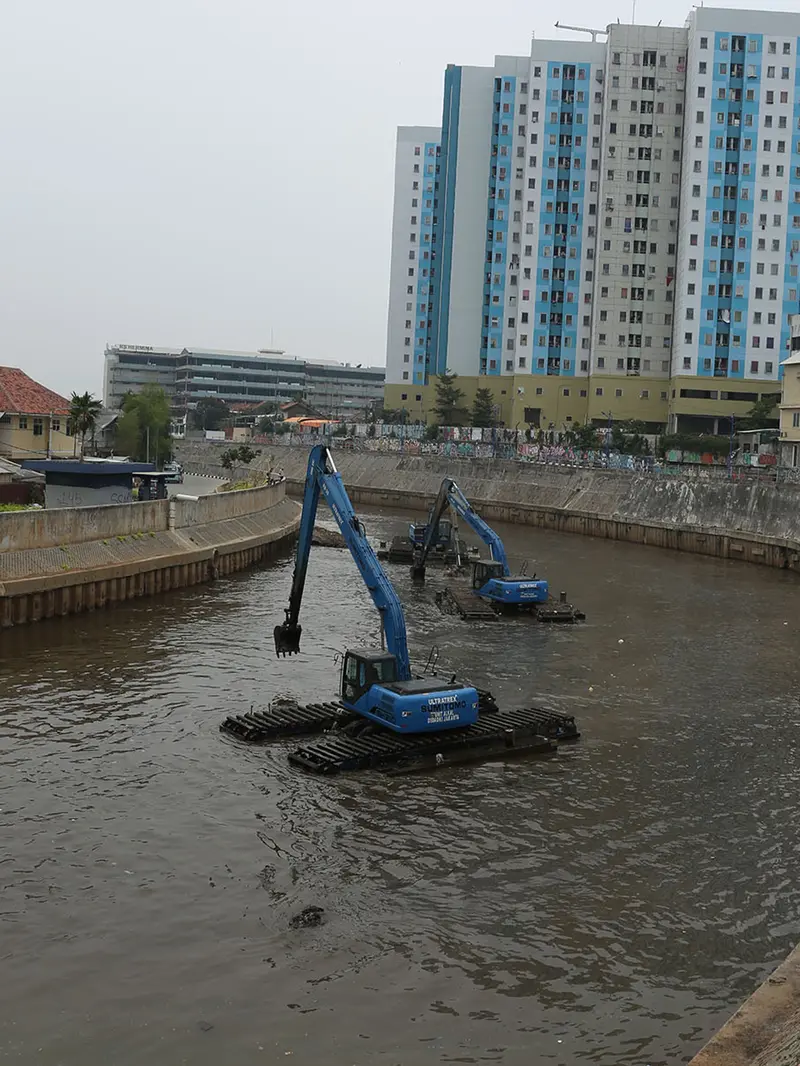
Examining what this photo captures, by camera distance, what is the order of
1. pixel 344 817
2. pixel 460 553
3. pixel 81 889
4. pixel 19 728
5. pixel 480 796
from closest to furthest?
1. pixel 81 889
2. pixel 344 817
3. pixel 480 796
4. pixel 19 728
5. pixel 460 553

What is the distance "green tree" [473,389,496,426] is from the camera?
5295 inches

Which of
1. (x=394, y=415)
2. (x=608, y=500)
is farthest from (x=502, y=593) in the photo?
(x=394, y=415)

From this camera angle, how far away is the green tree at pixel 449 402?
141250 millimetres

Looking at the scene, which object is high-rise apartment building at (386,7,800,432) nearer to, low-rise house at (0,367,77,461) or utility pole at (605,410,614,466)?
utility pole at (605,410,614,466)

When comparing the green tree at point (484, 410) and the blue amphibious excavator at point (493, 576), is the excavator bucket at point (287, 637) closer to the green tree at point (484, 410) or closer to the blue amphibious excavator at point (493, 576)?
the blue amphibious excavator at point (493, 576)

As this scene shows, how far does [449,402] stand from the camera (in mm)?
141375

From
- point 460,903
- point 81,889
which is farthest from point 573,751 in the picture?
point 81,889

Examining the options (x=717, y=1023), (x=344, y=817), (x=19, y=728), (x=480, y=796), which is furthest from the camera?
(x=19, y=728)

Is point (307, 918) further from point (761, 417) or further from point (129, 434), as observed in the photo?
point (761, 417)

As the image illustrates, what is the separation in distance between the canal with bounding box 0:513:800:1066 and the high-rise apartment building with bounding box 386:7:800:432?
91.4 meters

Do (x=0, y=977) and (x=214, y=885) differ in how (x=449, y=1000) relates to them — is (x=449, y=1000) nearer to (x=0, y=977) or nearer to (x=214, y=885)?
(x=214, y=885)

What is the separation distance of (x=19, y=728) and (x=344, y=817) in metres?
8.99

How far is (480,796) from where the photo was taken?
70.3ft

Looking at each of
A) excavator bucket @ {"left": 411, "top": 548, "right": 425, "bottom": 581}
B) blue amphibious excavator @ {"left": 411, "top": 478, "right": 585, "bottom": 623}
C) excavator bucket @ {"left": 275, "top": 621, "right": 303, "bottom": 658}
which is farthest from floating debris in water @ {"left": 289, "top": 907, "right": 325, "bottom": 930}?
excavator bucket @ {"left": 411, "top": 548, "right": 425, "bottom": 581}
